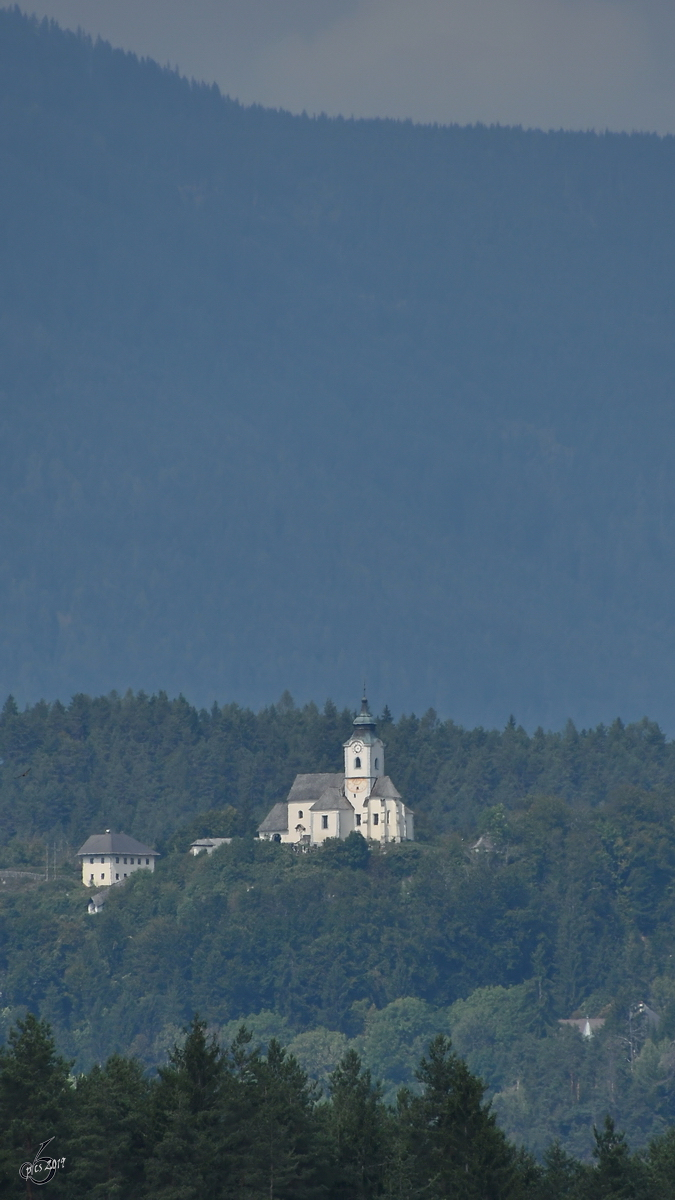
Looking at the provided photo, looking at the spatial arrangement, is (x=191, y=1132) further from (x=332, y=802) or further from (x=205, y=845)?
(x=205, y=845)

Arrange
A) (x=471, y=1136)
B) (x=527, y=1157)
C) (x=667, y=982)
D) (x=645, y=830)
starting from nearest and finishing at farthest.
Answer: (x=471, y=1136), (x=527, y=1157), (x=667, y=982), (x=645, y=830)

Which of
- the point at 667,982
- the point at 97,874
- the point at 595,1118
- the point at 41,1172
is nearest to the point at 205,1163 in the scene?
the point at 41,1172

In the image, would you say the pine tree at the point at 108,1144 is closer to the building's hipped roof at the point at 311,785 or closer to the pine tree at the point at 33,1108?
the pine tree at the point at 33,1108

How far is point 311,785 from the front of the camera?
183875 mm

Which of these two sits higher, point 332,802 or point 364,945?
point 332,802

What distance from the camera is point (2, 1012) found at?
176 m

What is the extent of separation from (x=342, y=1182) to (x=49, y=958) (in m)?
112

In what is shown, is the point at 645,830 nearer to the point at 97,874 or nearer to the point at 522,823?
the point at 522,823

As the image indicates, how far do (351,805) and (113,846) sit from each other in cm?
1929

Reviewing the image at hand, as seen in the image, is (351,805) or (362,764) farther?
(362,764)

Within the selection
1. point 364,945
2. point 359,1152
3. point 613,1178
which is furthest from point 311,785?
point 613,1178

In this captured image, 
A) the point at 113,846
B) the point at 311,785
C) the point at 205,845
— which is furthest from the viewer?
the point at 113,846

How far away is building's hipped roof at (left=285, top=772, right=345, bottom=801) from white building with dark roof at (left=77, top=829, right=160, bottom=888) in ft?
39.0

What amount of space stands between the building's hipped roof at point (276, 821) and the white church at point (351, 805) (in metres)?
0.07
